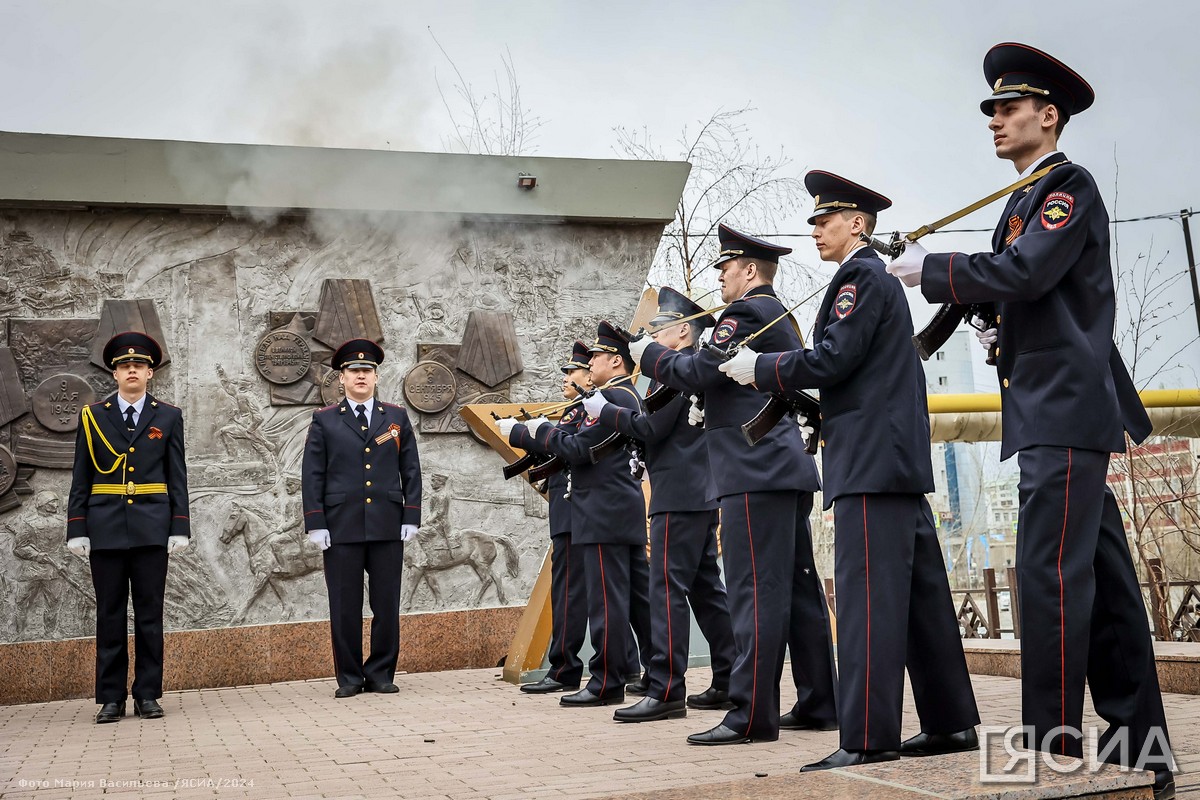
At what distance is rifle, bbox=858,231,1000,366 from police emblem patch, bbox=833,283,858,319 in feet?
0.65

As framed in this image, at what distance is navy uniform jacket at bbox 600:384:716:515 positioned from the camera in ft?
17.7

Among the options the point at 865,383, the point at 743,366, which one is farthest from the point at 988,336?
the point at 743,366

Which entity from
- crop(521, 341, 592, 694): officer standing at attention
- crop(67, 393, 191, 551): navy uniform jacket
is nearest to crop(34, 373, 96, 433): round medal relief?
crop(67, 393, 191, 551): navy uniform jacket

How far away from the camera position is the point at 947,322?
145 inches

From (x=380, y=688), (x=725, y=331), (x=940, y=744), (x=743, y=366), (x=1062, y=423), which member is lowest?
(x=380, y=688)

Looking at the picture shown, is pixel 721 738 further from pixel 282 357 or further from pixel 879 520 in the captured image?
pixel 282 357

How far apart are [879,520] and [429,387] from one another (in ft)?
19.1

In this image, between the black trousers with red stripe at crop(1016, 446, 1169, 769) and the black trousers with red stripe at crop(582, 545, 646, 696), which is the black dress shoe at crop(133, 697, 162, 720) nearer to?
the black trousers with red stripe at crop(582, 545, 646, 696)

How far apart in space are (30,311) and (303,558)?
2.63 m

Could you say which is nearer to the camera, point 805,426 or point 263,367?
point 805,426

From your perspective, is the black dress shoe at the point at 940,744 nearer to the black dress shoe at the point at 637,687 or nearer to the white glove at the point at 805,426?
the white glove at the point at 805,426

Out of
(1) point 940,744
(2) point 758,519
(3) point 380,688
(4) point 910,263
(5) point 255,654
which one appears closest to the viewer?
(4) point 910,263

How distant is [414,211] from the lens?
362 inches

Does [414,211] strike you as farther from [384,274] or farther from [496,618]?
[496,618]
